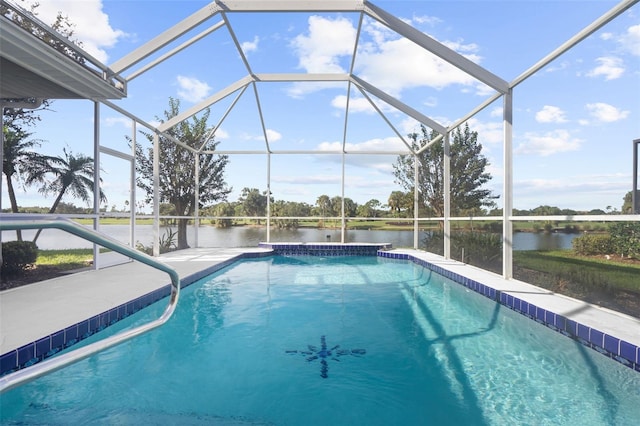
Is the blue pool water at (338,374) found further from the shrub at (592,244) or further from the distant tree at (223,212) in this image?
the distant tree at (223,212)

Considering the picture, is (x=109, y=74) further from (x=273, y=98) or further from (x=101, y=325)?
(x=273, y=98)

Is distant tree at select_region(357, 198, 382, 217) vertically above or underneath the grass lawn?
above

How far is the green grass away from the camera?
503 centimetres

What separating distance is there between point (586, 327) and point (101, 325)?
15.2 ft

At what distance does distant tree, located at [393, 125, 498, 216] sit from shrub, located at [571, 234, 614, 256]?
17.1 ft

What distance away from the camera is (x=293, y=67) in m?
9.23

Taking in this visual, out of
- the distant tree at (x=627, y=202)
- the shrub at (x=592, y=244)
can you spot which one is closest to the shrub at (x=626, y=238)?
the shrub at (x=592, y=244)

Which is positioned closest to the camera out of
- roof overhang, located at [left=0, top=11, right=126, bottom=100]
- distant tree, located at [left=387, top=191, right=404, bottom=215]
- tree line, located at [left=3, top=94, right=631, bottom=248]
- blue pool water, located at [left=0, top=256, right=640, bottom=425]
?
blue pool water, located at [left=0, top=256, right=640, bottom=425]

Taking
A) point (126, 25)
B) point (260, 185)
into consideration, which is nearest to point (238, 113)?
point (260, 185)

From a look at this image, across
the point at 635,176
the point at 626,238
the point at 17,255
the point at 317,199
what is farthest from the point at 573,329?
the point at 317,199

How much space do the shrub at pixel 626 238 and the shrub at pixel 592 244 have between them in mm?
94

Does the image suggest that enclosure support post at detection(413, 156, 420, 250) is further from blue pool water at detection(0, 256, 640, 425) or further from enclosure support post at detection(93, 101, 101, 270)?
enclosure support post at detection(93, 101, 101, 270)

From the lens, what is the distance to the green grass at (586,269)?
5.03 meters

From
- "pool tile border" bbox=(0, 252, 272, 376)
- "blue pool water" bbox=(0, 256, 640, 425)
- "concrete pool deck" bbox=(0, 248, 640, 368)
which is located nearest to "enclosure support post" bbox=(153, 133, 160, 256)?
"concrete pool deck" bbox=(0, 248, 640, 368)
